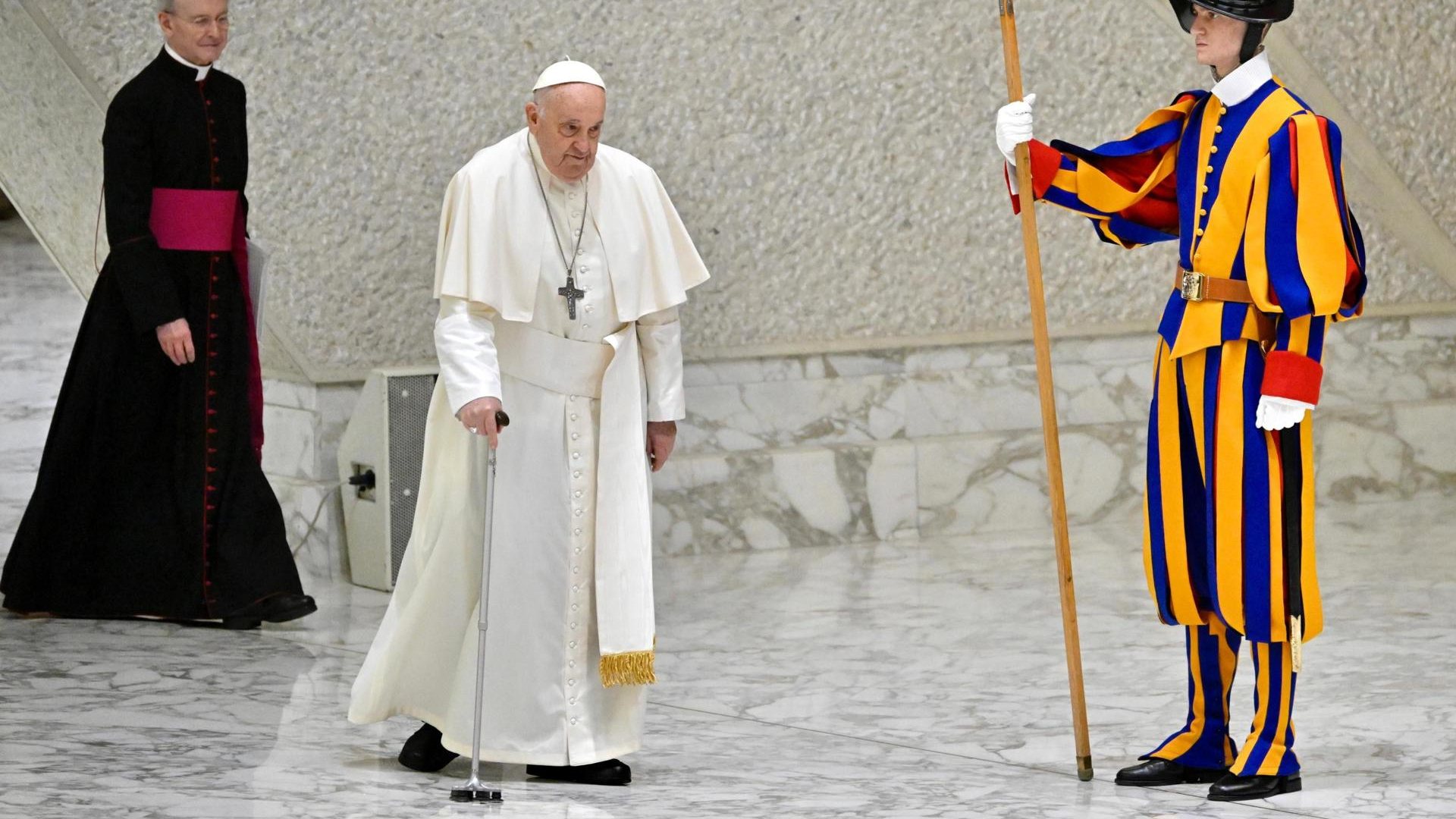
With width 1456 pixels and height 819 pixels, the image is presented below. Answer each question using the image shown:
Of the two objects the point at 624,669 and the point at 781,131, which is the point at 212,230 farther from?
the point at 624,669

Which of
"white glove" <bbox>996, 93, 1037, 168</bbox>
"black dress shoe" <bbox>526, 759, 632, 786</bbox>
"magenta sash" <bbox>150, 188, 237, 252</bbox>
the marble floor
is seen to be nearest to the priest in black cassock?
"magenta sash" <bbox>150, 188, 237, 252</bbox>

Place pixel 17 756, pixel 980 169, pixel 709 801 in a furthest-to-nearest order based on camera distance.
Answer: pixel 980 169 < pixel 17 756 < pixel 709 801

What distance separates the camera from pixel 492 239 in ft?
11.8

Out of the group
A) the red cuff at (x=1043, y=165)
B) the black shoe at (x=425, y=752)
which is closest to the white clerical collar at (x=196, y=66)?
the black shoe at (x=425, y=752)

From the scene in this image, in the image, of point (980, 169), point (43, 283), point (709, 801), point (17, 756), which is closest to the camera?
point (709, 801)

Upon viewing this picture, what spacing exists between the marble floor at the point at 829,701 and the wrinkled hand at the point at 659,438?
612 millimetres

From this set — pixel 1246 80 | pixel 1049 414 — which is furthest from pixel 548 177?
pixel 1246 80

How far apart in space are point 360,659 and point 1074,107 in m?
3.04

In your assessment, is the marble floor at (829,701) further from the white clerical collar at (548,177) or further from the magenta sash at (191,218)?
the white clerical collar at (548,177)

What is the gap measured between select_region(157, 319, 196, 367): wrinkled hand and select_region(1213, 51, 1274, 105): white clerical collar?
274 centimetres

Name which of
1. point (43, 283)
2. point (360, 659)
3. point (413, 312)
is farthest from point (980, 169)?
point (43, 283)

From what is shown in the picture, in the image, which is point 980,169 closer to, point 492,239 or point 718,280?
point 718,280

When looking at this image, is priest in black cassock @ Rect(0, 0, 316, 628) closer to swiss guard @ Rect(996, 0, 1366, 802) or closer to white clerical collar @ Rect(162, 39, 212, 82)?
white clerical collar @ Rect(162, 39, 212, 82)

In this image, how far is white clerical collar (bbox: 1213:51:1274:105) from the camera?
347 centimetres
